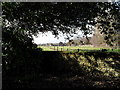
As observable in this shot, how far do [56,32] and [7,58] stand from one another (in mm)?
2909

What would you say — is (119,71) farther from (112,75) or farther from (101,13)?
(101,13)

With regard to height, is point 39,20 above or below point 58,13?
below

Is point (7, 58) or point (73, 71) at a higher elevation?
point (7, 58)

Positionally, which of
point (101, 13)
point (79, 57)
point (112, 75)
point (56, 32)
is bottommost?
point (112, 75)

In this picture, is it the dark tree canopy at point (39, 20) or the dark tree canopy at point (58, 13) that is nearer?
the dark tree canopy at point (39, 20)

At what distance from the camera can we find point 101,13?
549cm

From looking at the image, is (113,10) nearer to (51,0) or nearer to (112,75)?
(51,0)

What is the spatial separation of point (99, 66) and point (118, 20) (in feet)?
26.9

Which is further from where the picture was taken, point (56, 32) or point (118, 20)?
point (56, 32)

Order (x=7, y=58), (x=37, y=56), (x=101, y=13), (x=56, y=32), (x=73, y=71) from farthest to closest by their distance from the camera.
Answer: (x=73, y=71) < (x=56, y=32) < (x=101, y=13) < (x=37, y=56) < (x=7, y=58)

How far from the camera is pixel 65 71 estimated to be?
1354 cm

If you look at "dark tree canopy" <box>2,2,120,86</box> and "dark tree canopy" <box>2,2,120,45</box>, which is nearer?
"dark tree canopy" <box>2,2,120,86</box>

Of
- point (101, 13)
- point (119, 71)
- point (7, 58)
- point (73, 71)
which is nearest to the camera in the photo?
point (7, 58)

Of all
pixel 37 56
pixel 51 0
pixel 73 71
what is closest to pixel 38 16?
pixel 51 0
